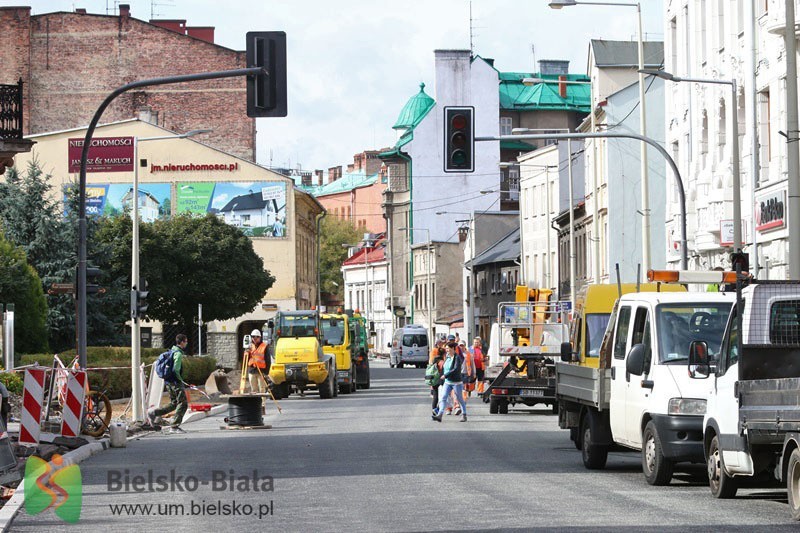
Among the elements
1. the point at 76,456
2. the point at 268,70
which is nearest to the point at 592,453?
the point at 268,70

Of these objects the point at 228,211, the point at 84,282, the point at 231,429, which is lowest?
the point at 231,429

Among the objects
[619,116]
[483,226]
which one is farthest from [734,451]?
[483,226]

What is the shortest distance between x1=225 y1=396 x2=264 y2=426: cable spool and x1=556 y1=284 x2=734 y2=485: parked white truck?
1170 centimetres

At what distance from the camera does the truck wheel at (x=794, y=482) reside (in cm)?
1301

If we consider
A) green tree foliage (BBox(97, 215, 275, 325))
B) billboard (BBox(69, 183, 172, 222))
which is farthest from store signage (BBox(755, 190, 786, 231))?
billboard (BBox(69, 183, 172, 222))

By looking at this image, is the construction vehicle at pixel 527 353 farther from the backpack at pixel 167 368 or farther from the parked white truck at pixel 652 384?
the parked white truck at pixel 652 384

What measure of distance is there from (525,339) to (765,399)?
25.1 m

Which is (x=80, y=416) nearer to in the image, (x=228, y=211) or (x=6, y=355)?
(x=6, y=355)

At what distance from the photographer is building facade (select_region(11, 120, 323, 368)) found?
253ft

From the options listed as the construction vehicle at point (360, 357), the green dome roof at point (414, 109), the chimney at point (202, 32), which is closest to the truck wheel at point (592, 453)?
the construction vehicle at point (360, 357)

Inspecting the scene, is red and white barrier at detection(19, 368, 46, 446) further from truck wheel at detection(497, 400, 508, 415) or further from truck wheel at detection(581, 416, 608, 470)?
truck wheel at detection(497, 400, 508, 415)

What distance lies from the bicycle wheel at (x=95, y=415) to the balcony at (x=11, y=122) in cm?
431

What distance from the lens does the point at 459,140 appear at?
25734 mm

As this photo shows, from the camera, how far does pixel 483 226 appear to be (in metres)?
102
